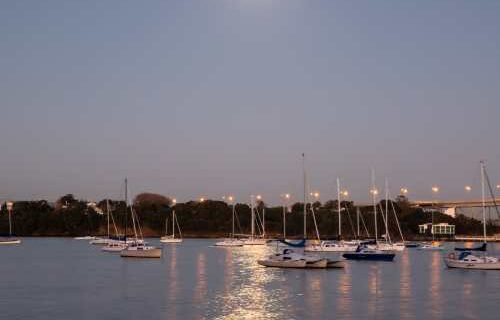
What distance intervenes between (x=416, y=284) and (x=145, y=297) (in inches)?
962

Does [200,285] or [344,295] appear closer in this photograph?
[344,295]

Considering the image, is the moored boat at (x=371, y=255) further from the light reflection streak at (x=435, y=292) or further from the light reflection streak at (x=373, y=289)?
the light reflection streak at (x=435, y=292)

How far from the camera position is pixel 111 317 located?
40.1 m

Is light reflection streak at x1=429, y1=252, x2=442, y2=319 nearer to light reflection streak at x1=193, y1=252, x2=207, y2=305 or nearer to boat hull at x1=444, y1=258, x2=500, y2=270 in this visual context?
boat hull at x1=444, y1=258, x2=500, y2=270

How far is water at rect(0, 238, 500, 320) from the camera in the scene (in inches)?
1656

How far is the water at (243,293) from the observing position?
138 feet

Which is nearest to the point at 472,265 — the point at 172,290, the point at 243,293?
the point at 243,293

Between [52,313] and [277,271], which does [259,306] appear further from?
[277,271]

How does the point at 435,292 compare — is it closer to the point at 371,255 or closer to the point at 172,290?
the point at 172,290

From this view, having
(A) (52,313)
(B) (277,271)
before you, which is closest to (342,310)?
(A) (52,313)

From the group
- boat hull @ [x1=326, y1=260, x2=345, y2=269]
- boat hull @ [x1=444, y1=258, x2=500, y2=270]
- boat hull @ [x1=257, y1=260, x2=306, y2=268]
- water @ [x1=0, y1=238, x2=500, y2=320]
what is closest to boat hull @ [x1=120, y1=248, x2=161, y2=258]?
water @ [x1=0, y1=238, x2=500, y2=320]

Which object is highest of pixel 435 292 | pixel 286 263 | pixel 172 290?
pixel 286 263

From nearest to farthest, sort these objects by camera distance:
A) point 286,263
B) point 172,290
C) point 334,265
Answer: point 172,290
point 286,263
point 334,265

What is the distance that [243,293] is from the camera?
5278cm
